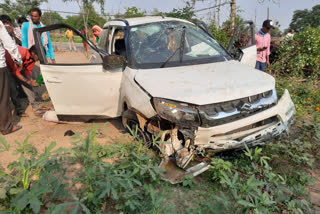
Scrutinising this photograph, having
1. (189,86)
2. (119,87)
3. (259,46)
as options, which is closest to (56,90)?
(119,87)

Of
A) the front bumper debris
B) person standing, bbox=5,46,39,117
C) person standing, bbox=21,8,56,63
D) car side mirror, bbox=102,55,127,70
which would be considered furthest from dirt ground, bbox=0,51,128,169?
person standing, bbox=21,8,56,63

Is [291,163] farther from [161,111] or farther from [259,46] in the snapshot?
[259,46]

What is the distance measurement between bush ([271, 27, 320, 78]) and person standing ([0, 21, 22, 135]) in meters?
6.23

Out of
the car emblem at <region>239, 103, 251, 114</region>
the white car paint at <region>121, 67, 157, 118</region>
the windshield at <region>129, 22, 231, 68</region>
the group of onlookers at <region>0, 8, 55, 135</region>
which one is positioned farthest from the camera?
the group of onlookers at <region>0, 8, 55, 135</region>

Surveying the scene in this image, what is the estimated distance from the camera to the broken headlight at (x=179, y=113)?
7.54 ft

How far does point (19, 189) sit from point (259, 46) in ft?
17.9

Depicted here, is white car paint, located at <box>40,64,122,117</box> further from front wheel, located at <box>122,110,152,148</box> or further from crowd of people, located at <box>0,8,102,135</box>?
crowd of people, located at <box>0,8,102,135</box>

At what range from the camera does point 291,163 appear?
2.91 meters

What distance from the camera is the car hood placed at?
2.35m

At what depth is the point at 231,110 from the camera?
2381mm

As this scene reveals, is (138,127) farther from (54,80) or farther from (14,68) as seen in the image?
(14,68)

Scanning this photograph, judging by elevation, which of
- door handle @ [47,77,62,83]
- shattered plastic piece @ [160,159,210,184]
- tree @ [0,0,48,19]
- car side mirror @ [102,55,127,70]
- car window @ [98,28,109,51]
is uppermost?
tree @ [0,0,48,19]

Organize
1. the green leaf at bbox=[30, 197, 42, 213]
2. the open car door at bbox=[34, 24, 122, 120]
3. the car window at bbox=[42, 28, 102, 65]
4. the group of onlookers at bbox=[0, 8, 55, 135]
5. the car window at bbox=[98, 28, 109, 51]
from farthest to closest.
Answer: the car window at bbox=[42, 28, 102, 65]
the car window at bbox=[98, 28, 109, 51]
the group of onlookers at bbox=[0, 8, 55, 135]
the open car door at bbox=[34, 24, 122, 120]
the green leaf at bbox=[30, 197, 42, 213]

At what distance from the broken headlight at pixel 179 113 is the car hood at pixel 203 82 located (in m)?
0.07
